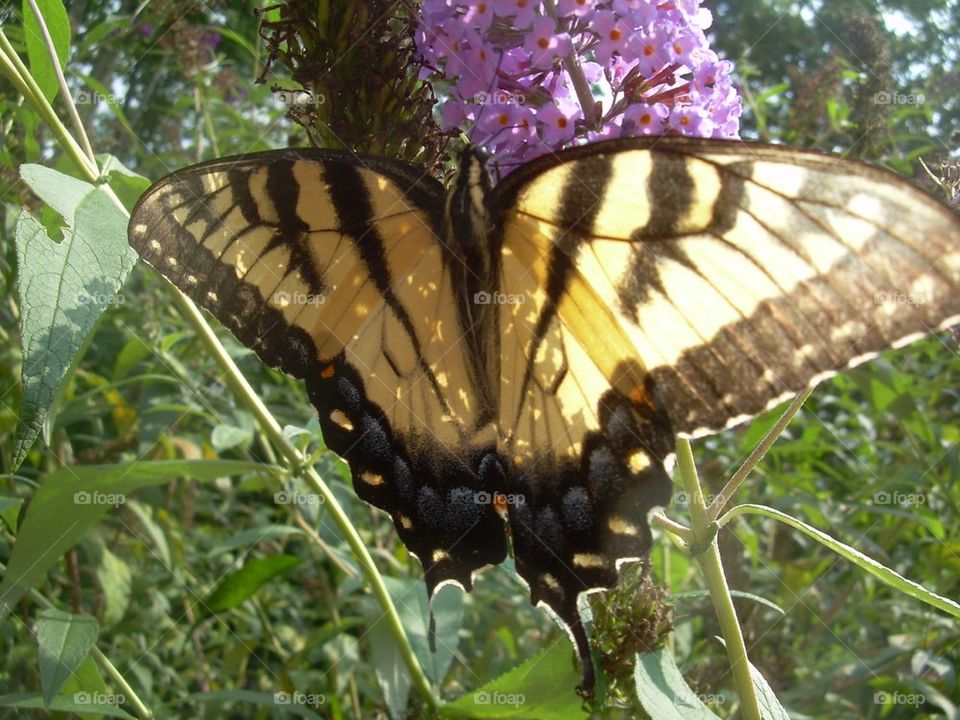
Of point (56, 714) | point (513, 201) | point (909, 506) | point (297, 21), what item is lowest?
point (909, 506)

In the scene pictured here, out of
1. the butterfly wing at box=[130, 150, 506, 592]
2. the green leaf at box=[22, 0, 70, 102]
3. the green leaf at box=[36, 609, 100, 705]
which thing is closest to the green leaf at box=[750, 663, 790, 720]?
the butterfly wing at box=[130, 150, 506, 592]

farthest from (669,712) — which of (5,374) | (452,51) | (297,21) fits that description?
(5,374)

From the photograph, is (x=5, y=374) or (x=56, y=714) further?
(x=5, y=374)

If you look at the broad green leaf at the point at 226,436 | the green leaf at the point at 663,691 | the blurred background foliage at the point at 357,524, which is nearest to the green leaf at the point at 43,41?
the blurred background foliage at the point at 357,524

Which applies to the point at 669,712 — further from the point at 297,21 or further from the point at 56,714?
the point at 56,714

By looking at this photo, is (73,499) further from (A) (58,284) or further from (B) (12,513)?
(A) (58,284)

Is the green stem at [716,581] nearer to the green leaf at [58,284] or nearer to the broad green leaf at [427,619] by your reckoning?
the broad green leaf at [427,619]
